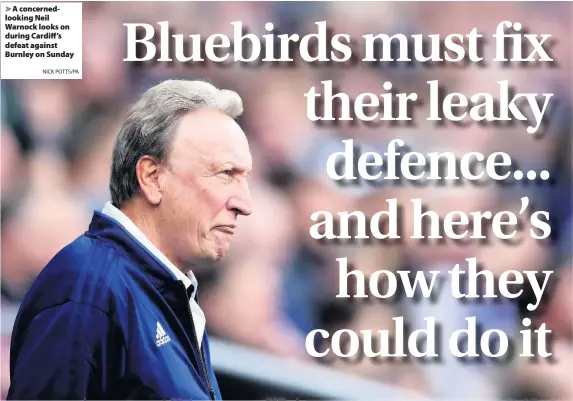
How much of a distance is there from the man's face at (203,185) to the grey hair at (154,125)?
0.07 feet

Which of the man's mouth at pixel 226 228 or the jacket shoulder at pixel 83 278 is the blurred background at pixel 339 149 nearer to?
the man's mouth at pixel 226 228

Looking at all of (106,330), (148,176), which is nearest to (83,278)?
(106,330)

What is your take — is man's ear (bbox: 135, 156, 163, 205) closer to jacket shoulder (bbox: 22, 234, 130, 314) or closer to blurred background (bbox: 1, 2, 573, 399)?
jacket shoulder (bbox: 22, 234, 130, 314)

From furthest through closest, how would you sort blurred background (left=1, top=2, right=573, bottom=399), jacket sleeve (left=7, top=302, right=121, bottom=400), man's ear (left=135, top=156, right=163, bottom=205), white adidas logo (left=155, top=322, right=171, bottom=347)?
blurred background (left=1, top=2, right=573, bottom=399) < man's ear (left=135, top=156, right=163, bottom=205) < white adidas logo (left=155, top=322, right=171, bottom=347) < jacket sleeve (left=7, top=302, right=121, bottom=400)

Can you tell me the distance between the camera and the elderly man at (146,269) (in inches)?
53.9

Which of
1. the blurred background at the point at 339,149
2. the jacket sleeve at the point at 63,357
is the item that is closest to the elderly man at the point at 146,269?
the jacket sleeve at the point at 63,357

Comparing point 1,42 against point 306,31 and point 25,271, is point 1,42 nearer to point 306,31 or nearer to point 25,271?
point 25,271

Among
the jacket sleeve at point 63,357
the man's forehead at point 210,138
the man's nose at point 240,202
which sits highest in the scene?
the man's forehead at point 210,138

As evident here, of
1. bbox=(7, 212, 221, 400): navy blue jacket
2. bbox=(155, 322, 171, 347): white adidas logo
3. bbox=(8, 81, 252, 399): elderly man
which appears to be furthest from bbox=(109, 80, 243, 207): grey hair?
bbox=(155, 322, 171, 347): white adidas logo

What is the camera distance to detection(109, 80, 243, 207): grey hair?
164cm

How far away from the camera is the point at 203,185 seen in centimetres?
169

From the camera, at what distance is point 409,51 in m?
2.04

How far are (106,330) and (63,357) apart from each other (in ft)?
0.30

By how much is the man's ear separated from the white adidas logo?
0.93 feet
